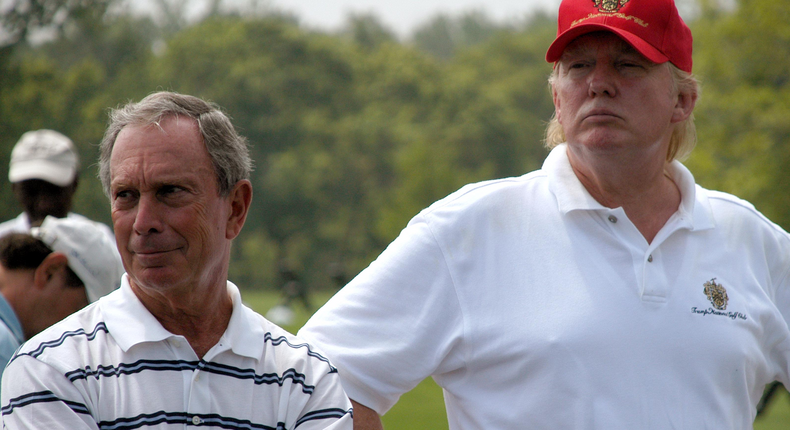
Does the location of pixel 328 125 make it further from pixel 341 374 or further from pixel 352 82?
pixel 341 374

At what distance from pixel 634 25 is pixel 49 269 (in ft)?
7.13

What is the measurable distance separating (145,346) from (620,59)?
64.1 inches

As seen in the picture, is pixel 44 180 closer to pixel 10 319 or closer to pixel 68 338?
pixel 10 319

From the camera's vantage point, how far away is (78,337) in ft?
7.06

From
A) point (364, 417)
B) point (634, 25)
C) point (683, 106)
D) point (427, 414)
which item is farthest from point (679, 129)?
point (427, 414)

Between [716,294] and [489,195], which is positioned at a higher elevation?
[489,195]

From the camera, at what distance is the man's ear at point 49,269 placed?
3336 millimetres

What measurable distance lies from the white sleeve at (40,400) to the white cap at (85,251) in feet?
4.60

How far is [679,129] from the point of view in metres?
3.16

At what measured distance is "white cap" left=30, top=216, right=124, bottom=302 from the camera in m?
3.44

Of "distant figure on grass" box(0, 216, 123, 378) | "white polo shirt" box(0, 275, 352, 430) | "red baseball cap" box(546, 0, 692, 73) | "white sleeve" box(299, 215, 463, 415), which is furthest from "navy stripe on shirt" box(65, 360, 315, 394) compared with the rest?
"red baseball cap" box(546, 0, 692, 73)

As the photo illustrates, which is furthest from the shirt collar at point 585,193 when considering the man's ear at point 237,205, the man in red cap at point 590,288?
the man's ear at point 237,205

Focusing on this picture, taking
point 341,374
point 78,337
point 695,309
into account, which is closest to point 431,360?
point 341,374

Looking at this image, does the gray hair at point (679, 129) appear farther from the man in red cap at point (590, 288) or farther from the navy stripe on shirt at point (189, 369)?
the navy stripe on shirt at point (189, 369)
